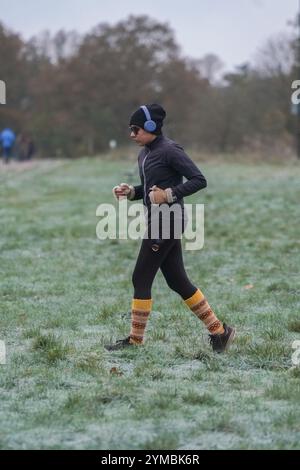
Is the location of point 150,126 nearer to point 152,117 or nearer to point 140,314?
point 152,117

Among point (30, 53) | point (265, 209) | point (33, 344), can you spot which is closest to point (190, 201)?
point (265, 209)

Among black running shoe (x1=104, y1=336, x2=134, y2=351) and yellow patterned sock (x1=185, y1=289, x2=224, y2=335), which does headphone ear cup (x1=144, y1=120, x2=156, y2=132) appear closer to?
yellow patterned sock (x1=185, y1=289, x2=224, y2=335)

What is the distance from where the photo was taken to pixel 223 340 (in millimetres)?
7055

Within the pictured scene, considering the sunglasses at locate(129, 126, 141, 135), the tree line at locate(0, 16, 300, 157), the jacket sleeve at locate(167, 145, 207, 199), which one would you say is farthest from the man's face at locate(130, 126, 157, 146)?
the tree line at locate(0, 16, 300, 157)

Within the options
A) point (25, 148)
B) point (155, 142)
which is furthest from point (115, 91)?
point (155, 142)

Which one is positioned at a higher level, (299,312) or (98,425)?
(299,312)

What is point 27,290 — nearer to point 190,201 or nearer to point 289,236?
point 289,236

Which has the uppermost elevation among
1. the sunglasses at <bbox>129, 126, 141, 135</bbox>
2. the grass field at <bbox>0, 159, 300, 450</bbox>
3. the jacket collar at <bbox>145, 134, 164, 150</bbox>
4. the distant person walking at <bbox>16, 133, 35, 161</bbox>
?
the distant person walking at <bbox>16, 133, 35, 161</bbox>

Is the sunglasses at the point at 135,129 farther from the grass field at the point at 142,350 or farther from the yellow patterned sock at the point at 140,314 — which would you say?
the grass field at the point at 142,350

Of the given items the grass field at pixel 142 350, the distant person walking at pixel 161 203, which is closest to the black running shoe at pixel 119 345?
the distant person walking at pixel 161 203

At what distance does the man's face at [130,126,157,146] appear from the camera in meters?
6.99

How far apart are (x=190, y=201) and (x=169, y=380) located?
16.3m

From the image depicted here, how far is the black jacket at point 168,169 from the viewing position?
6.84 metres

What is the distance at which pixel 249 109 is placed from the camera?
5119cm
